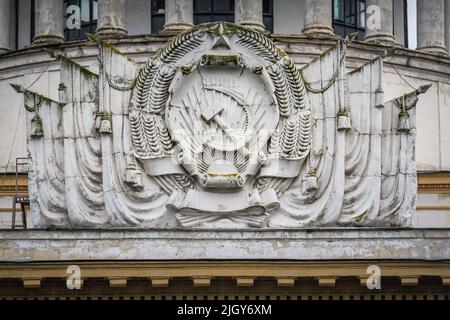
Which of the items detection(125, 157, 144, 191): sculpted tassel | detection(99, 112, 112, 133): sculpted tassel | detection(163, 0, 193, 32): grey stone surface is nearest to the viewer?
detection(125, 157, 144, 191): sculpted tassel

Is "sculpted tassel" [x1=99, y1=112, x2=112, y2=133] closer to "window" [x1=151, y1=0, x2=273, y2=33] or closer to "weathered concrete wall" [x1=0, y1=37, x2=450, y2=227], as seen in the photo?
"weathered concrete wall" [x1=0, y1=37, x2=450, y2=227]

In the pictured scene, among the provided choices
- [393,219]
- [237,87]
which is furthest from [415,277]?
[237,87]

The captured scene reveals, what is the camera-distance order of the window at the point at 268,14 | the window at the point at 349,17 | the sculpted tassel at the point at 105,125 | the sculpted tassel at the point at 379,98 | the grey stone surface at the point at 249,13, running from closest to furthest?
the sculpted tassel at the point at 105,125 < the sculpted tassel at the point at 379,98 < the grey stone surface at the point at 249,13 < the window at the point at 268,14 < the window at the point at 349,17

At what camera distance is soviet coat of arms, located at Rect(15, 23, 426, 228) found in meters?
50.8

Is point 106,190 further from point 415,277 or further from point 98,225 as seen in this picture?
point 415,277

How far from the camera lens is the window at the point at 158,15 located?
6322 centimetres

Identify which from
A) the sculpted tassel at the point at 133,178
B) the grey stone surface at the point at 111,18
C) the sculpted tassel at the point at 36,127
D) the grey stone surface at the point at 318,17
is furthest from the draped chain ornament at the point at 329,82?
the grey stone surface at the point at 111,18

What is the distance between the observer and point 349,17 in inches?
2518

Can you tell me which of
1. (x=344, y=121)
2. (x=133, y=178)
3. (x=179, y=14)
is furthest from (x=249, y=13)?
(x=133, y=178)

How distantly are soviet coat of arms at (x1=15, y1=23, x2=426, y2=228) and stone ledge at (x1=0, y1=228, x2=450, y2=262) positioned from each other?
15.3 inches

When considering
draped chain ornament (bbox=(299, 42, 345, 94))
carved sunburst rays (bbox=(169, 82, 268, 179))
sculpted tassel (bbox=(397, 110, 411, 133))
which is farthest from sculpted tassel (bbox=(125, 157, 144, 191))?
sculpted tassel (bbox=(397, 110, 411, 133))

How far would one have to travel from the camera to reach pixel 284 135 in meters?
51.0

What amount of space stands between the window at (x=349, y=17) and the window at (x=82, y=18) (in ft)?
17.3

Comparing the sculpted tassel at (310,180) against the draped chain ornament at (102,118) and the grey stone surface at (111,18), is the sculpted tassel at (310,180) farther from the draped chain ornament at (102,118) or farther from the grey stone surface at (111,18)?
the grey stone surface at (111,18)
